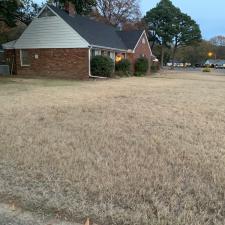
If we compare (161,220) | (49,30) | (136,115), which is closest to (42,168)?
(161,220)

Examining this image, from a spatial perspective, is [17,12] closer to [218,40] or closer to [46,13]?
[46,13]

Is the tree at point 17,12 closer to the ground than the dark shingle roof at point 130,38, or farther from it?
farther from it

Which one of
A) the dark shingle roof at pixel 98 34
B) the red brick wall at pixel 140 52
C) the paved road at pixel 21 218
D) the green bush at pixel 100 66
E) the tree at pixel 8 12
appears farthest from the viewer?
the red brick wall at pixel 140 52

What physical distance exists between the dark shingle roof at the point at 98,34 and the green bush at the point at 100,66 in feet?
4.05

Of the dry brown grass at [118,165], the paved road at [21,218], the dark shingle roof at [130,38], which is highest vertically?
the dark shingle roof at [130,38]

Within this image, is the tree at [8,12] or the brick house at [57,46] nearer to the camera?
the tree at [8,12]

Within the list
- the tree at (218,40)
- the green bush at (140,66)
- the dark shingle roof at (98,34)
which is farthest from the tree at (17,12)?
the tree at (218,40)

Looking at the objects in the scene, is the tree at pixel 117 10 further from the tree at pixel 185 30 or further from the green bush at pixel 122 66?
the green bush at pixel 122 66

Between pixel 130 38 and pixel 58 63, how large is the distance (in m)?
10.5

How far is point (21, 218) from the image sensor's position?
3246mm

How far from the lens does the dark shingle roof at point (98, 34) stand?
2323cm

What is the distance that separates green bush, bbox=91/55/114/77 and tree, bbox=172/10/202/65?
114ft

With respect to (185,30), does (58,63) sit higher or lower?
lower

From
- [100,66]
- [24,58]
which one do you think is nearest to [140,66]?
[100,66]
